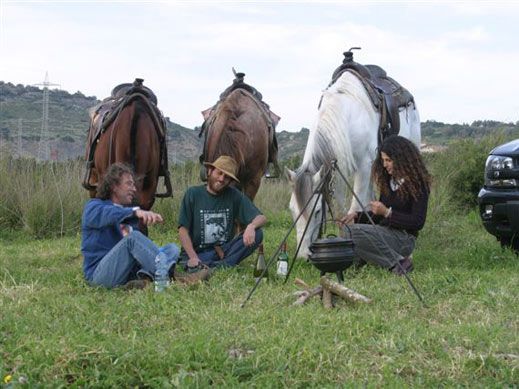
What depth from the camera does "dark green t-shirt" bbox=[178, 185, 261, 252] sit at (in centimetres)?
684

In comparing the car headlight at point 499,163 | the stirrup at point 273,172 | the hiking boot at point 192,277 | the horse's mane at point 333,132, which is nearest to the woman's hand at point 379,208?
the horse's mane at point 333,132

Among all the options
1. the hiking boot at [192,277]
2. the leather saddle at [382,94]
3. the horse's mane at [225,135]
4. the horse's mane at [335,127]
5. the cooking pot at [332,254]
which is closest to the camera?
the cooking pot at [332,254]

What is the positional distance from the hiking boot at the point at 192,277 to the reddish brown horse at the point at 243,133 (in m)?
2.18

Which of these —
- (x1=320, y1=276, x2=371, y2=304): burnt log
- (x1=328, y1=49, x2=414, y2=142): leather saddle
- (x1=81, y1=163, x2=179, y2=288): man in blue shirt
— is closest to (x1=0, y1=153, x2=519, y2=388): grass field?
(x1=320, y1=276, x2=371, y2=304): burnt log

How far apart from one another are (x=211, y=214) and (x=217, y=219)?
77mm

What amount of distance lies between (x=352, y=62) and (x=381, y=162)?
2.63m

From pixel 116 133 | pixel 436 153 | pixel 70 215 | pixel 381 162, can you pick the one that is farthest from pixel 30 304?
pixel 436 153

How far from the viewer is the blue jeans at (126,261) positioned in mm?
5797

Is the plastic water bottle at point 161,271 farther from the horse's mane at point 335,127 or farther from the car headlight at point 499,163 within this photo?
the car headlight at point 499,163

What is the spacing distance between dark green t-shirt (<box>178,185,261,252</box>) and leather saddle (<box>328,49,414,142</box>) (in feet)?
7.62

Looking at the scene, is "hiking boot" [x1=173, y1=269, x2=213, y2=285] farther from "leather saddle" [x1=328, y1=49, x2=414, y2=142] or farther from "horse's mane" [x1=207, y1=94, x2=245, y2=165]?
"leather saddle" [x1=328, y1=49, x2=414, y2=142]

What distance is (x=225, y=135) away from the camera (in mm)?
8117

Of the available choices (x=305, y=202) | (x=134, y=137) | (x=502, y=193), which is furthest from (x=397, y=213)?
(x=134, y=137)

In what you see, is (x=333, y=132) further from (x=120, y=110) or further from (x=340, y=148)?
(x=120, y=110)
